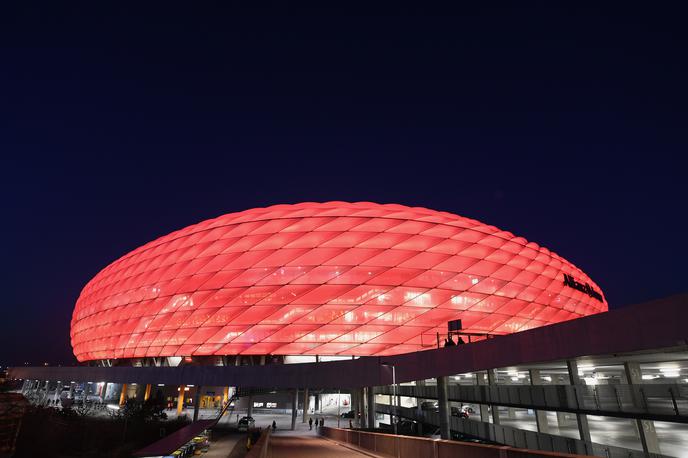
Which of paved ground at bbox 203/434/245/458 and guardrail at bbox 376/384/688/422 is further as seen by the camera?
paved ground at bbox 203/434/245/458

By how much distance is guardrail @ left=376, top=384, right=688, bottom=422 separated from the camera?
42.7 feet

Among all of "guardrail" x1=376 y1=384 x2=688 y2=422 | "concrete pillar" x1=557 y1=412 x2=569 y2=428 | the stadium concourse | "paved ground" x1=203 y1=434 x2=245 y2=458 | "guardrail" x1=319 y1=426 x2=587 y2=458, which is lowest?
"paved ground" x1=203 y1=434 x2=245 y2=458

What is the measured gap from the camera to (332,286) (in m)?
36.9

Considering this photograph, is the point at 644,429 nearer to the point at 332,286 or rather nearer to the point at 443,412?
the point at 443,412

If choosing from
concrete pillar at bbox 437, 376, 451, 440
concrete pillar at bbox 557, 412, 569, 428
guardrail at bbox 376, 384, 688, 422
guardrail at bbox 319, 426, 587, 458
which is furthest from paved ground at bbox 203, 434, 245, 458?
concrete pillar at bbox 557, 412, 569, 428

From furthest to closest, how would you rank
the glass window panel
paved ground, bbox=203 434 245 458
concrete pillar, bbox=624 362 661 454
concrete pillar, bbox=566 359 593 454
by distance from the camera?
the glass window panel → paved ground, bbox=203 434 245 458 → concrete pillar, bbox=566 359 593 454 → concrete pillar, bbox=624 362 661 454

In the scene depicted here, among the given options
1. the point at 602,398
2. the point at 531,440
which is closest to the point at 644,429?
the point at 531,440

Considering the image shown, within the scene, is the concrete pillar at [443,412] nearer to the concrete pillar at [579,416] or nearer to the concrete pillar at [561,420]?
the concrete pillar at [579,416]

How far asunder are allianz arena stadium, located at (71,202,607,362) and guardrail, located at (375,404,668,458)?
9746 millimetres

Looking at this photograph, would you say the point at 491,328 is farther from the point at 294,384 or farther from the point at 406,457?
the point at 406,457

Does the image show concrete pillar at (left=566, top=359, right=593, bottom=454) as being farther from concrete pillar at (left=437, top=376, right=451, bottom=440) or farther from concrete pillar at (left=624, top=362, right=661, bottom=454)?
concrete pillar at (left=437, top=376, right=451, bottom=440)

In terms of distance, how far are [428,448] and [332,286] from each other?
85.3 ft

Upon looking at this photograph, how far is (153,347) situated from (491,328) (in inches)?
1289

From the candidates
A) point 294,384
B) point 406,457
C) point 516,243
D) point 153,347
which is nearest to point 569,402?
point 406,457
